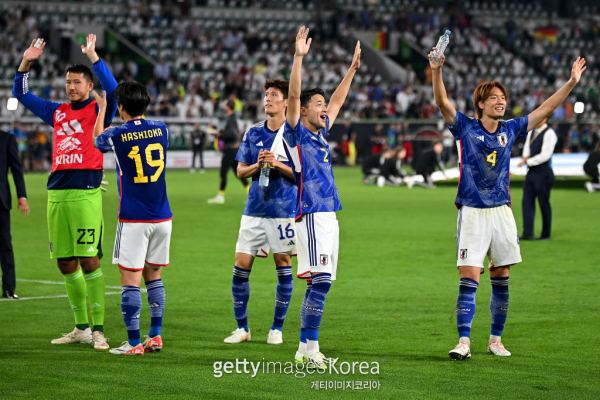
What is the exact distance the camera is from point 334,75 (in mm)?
40875

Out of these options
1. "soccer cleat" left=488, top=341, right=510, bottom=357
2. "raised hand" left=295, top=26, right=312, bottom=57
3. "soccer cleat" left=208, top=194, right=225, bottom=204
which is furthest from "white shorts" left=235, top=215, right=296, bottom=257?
"soccer cleat" left=208, top=194, right=225, bottom=204

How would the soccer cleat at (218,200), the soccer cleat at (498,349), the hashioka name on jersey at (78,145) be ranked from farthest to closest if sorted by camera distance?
1. the soccer cleat at (218,200)
2. the hashioka name on jersey at (78,145)
3. the soccer cleat at (498,349)

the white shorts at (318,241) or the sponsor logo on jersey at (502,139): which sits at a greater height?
the sponsor logo on jersey at (502,139)

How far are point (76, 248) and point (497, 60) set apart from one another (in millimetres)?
42840

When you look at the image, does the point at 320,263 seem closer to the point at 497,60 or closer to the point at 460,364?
the point at 460,364

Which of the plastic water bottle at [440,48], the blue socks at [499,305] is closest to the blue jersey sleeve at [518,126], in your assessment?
the plastic water bottle at [440,48]

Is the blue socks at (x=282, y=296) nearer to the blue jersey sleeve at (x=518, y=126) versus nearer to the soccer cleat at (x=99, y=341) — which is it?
the soccer cleat at (x=99, y=341)

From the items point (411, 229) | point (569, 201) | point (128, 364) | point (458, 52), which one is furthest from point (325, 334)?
point (458, 52)

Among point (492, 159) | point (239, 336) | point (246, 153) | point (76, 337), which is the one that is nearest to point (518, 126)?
point (492, 159)

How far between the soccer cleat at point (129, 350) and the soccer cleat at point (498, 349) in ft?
9.08

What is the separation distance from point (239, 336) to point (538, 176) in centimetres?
810

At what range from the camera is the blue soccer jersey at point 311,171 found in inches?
239

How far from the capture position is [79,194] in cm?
679

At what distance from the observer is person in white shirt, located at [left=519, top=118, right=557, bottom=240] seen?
43.8 feet
